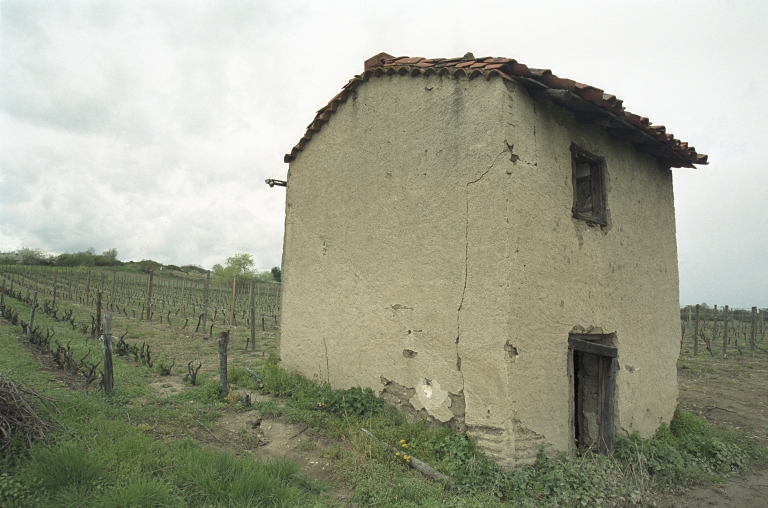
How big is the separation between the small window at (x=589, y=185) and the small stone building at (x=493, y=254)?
0.03m

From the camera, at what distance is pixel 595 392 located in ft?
19.6

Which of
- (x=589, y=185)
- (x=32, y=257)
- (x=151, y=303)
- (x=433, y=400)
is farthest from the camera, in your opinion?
(x=32, y=257)

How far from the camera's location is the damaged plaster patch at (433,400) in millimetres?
5102

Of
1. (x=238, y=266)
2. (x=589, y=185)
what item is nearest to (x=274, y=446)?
(x=589, y=185)

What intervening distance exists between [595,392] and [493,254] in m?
2.81

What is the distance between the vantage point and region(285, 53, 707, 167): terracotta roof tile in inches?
195

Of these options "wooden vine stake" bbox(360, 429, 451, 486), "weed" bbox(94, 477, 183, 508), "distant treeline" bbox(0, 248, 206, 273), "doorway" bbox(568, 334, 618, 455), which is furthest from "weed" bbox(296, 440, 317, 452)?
"distant treeline" bbox(0, 248, 206, 273)

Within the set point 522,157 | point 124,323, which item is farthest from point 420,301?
point 124,323

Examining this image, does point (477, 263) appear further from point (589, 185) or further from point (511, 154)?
point (589, 185)

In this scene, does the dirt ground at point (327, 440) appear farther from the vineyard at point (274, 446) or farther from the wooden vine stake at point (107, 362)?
the wooden vine stake at point (107, 362)

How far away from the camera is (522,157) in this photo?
5031 millimetres

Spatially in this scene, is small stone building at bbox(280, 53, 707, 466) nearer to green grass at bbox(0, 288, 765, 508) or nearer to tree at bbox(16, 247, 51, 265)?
green grass at bbox(0, 288, 765, 508)

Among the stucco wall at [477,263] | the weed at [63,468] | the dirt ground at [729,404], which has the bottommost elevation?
the dirt ground at [729,404]

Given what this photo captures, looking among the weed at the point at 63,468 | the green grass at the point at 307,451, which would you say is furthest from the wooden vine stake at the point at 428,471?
the weed at the point at 63,468
